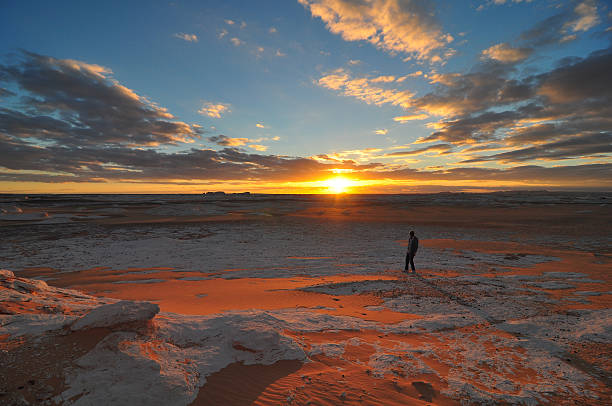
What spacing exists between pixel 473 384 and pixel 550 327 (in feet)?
12.4

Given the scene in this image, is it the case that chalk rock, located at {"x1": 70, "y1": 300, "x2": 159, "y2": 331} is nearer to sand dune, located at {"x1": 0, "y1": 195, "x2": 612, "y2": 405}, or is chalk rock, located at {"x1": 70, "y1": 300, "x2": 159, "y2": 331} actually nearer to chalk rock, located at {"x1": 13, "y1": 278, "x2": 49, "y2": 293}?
sand dune, located at {"x1": 0, "y1": 195, "x2": 612, "y2": 405}

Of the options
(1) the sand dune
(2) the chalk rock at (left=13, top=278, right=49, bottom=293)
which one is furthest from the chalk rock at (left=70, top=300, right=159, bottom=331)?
(2) the chalk rock at (left=13, top=278, right=49, bottom=293)

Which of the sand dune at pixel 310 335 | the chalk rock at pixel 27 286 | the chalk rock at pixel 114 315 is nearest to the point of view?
the sand dune at pixel 310 335

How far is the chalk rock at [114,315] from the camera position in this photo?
499 centimetres

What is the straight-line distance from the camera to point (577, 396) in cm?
423

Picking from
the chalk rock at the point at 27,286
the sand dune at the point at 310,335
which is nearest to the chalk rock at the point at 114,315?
the sand dune at the point at 310,335

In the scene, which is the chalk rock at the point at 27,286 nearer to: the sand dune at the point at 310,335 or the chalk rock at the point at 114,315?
the sand dune at the point at 310,335

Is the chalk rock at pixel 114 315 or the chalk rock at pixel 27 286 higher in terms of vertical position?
the chalk rock at pixel 114 315

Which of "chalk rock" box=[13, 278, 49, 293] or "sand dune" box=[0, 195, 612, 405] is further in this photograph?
"chalk rock" box=[13, 278, 49, 293]

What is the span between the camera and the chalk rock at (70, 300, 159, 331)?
4.99 meters

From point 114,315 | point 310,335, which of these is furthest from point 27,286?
point 310,335

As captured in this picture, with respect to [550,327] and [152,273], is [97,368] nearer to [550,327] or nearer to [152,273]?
[550,327]

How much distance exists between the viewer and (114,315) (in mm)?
5117

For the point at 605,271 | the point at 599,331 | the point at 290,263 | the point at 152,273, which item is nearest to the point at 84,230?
the point at 152,273
